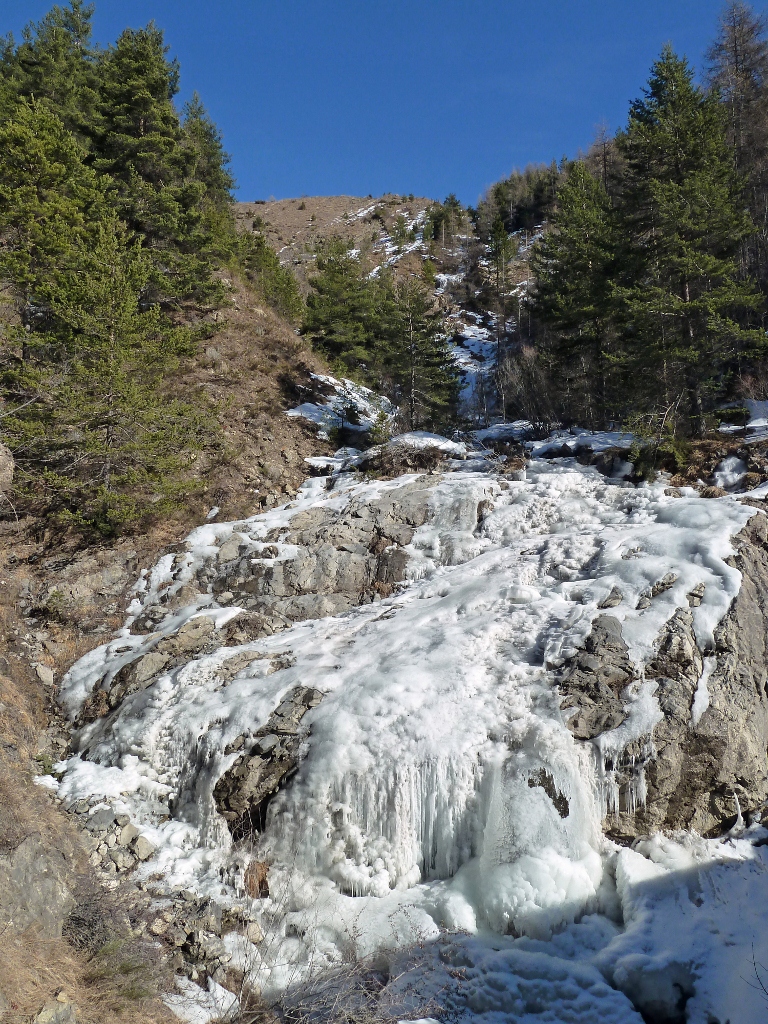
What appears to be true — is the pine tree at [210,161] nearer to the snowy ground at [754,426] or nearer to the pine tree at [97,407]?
the pine tree at [97,407]

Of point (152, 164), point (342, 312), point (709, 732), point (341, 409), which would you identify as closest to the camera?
point (709, 732)

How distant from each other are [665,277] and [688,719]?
12193mm

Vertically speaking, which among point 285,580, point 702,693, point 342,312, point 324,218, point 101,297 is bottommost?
point 702,693

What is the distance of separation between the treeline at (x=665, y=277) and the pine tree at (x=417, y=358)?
3.86 m

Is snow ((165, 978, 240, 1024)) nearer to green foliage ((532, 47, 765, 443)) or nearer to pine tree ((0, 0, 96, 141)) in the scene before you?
green foliage ((532, 47, 765, 443))

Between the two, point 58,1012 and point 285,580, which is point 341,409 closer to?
point 285,580

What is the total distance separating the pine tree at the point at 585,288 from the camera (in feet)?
55.8

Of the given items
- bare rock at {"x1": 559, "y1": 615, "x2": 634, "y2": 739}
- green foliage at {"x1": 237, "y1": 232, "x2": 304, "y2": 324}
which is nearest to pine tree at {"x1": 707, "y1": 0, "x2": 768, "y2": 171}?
green foliage at {"x1": 237, "y1": 232, "x2": 304, "y2": 324}

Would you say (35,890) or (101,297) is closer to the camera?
(35,890)

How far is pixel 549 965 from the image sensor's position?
6.15 m

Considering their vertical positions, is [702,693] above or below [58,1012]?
above

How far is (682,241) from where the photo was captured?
47.0ft

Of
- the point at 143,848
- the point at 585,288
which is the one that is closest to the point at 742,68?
the point at 585,288

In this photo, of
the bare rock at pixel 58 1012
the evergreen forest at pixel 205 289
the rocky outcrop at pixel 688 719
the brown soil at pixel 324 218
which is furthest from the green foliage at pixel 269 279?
the brown soil at pixel 324 218
